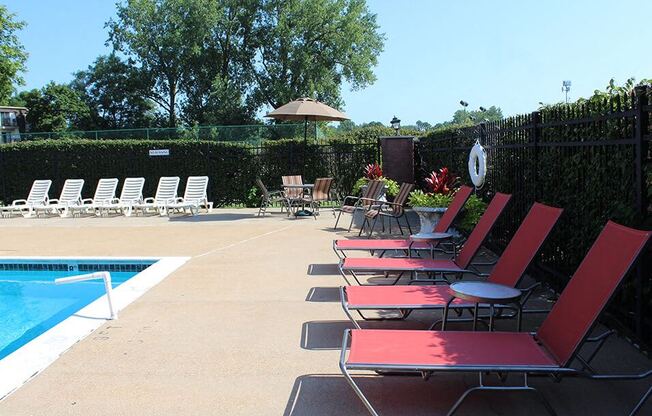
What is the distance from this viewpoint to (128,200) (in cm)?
1541

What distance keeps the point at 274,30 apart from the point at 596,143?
31862 mm

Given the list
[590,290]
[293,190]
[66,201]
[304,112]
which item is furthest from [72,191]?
[590,290]

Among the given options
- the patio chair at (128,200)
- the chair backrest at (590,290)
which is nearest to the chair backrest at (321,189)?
the patio chair at (128,200)

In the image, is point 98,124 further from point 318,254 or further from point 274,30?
point 318,254

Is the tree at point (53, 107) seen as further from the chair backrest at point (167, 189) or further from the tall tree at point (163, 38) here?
the chair backrest at point (167, 189)

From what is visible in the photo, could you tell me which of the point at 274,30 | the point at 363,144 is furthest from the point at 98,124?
the point at 363,144

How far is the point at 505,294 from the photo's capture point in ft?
12.5

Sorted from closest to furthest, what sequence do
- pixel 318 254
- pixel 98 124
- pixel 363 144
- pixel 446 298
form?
pixel 446 298
pixel 318 254
pixel 363 144
pixel 98 124

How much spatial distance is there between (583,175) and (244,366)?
10.4ft

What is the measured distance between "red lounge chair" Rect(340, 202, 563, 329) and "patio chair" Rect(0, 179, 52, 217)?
13.5m

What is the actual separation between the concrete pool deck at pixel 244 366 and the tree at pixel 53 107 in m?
46.5

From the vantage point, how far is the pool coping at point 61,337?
383cm

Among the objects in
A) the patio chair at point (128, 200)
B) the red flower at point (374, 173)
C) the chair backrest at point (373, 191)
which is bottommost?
the patio chair at point (128, 200)

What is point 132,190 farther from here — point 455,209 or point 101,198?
point 455,209
